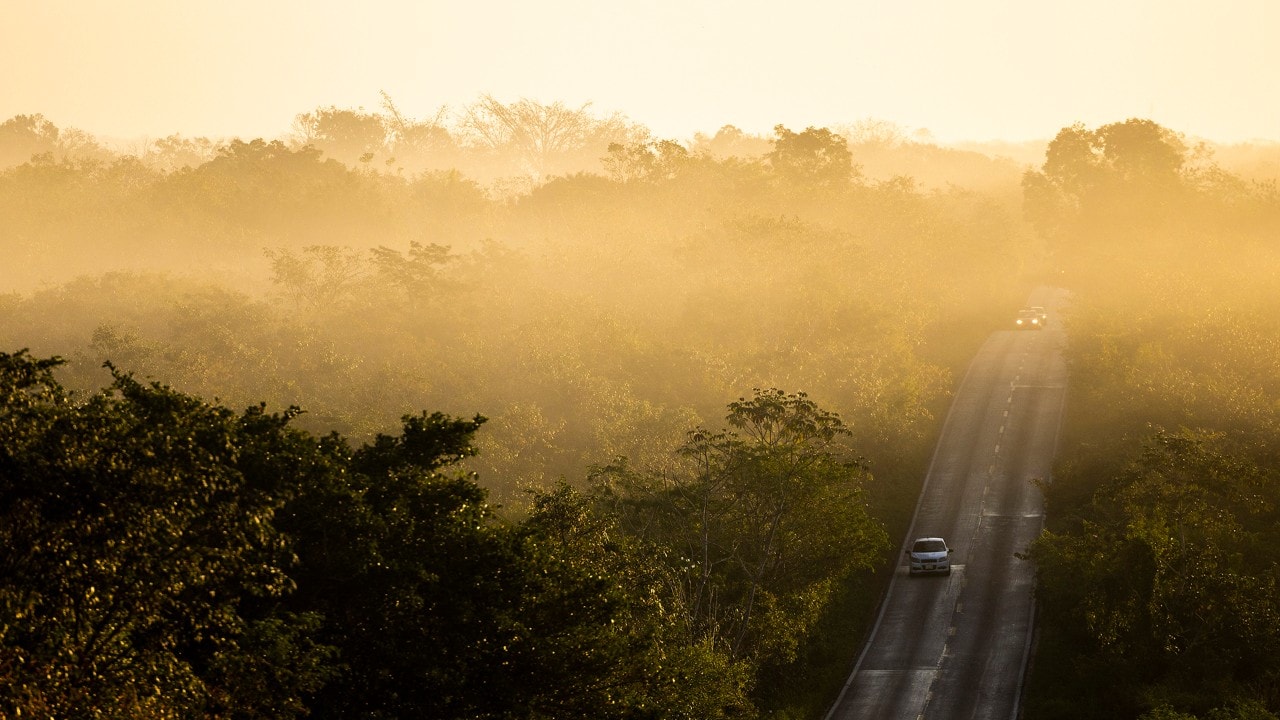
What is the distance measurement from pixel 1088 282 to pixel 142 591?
8785 centimetres

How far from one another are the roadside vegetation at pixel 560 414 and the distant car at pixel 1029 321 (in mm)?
4297

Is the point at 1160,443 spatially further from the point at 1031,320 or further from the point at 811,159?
the point at 811,159

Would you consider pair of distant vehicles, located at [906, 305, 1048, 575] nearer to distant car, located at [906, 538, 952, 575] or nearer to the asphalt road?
distant car, located at [906, 538, 952, 575]

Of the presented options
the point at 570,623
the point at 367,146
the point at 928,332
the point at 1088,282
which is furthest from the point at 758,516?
the point at 367,146

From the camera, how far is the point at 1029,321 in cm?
9419

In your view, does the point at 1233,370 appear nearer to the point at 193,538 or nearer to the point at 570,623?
the point at 570,623

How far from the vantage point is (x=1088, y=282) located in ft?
300

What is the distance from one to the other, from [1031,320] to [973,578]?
5011 centimetres

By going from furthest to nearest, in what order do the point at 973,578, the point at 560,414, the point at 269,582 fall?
1. the point at 560,414
2. the point at 973,578
3. the point at 269,582

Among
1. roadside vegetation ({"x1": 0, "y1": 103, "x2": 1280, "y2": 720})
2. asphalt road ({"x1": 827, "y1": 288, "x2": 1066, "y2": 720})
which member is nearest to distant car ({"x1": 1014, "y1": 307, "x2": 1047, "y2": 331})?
roadside vegetation ({"x1": 0, "y1": 103, "x2": 1280, "y2": 720})

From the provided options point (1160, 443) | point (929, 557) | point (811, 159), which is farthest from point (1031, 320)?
point (1160, 443)

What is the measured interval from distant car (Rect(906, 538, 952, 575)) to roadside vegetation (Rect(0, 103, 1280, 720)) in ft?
6.44

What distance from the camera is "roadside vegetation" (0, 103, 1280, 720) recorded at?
17.3 m

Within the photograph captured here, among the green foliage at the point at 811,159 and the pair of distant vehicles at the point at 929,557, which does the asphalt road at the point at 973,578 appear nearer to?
the pair of distant vehicles at the point at 929,557
